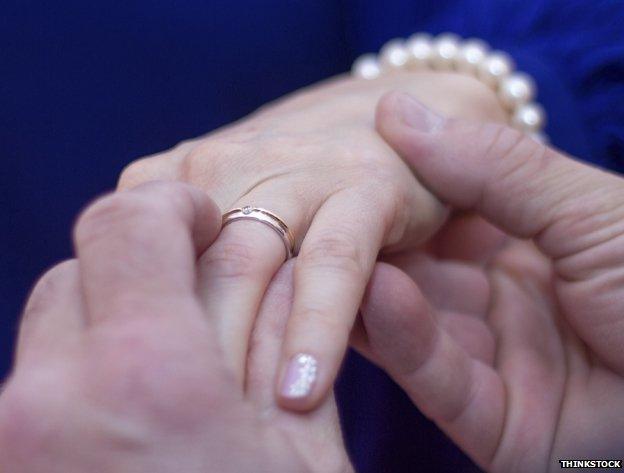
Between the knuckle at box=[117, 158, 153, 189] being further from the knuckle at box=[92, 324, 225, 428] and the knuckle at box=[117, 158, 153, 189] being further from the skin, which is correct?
the knuckle at box=[92, 324, 225, 428]

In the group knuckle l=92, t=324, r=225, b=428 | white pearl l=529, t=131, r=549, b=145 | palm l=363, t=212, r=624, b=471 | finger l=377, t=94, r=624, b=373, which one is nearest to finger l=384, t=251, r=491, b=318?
palm l=363, t=212, r=624, b=471

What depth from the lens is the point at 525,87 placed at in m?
0.95

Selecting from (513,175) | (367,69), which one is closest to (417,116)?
(513,175)

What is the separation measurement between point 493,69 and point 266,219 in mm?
507

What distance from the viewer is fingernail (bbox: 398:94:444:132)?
75 centimetres

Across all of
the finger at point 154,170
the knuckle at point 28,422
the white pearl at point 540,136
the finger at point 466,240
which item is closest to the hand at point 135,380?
the knuckle at point 28,422

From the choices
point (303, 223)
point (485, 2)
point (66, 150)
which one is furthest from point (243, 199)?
point (485, 2)

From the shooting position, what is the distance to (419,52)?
1021 mm

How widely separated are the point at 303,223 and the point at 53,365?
302 millimetres

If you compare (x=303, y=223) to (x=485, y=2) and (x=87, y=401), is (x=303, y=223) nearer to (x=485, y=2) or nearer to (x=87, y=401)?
(x=87, y=401)

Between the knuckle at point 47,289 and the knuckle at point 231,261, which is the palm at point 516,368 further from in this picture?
the knuckle at point 47,289

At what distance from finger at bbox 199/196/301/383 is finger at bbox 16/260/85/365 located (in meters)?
0.10

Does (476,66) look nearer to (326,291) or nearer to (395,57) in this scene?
(395,57)

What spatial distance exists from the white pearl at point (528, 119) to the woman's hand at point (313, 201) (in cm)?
3
